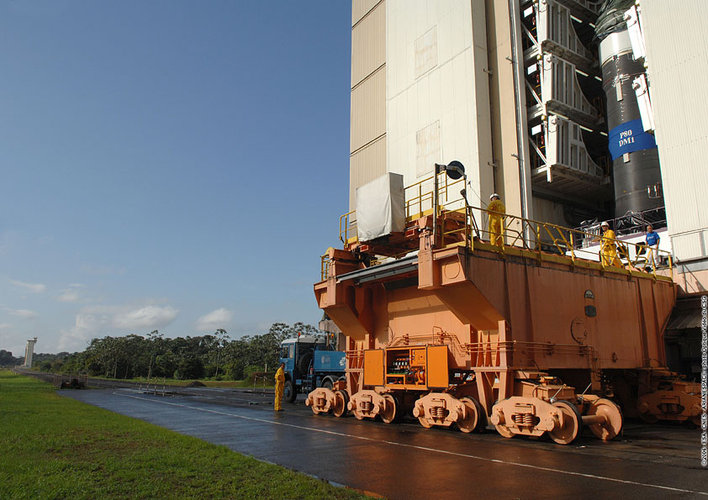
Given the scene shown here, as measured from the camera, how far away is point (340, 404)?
18234mm

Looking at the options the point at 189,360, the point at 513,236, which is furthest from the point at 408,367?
the point at 189,360

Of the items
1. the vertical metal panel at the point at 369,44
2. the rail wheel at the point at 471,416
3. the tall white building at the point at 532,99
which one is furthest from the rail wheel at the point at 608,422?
the vertical metal panel at the point at 369,44

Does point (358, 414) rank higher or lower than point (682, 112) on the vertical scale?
lower

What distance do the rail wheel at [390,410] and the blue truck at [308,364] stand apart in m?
8.02

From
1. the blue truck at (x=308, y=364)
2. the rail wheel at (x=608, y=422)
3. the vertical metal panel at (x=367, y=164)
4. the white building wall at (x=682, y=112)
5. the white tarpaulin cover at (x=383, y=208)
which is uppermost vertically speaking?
the vertical metal panel at (x=367, y=164)

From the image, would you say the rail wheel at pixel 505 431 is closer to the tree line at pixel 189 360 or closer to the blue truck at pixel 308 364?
the blue truck at pixel 308 364

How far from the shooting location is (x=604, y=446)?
36.0 feet

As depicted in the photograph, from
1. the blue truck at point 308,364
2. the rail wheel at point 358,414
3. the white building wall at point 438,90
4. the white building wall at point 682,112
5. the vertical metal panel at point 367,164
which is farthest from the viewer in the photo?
the vertical metal panel at point 367,164

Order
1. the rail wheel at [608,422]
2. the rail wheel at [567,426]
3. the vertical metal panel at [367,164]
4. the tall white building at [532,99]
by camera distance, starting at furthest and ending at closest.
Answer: the vertical metal panel at [367,164] < the tall white building at [532,99] < the rail wheel at [608,422] < the rail wheel at [567,426]

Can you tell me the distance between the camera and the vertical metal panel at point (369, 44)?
38.2 m

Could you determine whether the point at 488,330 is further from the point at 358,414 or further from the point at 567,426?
the point at 358,414

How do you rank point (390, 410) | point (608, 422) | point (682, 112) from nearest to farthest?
point (608, 422), point (390, 410), point (682, 112)

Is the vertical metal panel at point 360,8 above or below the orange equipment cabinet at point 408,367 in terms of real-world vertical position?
above

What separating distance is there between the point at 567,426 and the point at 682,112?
15111 mm
